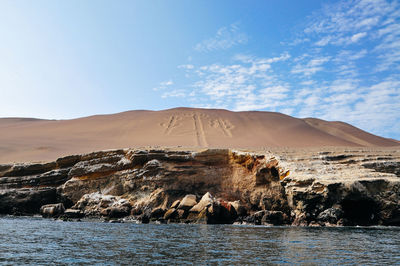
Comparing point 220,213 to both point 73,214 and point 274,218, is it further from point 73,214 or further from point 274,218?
point 73,214

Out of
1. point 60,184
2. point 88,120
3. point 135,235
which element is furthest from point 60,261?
point 88,120

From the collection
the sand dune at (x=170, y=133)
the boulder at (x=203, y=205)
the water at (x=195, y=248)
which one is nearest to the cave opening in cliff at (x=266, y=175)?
the boulder at (x=203, y=205)

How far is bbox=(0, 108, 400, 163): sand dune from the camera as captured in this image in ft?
170

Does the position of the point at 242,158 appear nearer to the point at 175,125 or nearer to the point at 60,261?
the point at 60,261

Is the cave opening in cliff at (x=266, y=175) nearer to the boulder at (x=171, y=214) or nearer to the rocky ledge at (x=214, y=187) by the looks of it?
the rocky ledge at (x=214, y=187)

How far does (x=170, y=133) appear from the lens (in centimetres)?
6084

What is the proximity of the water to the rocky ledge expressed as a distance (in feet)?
14.3

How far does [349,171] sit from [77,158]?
23.5 meters

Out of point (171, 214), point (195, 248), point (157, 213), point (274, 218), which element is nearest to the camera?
point (195, 248)

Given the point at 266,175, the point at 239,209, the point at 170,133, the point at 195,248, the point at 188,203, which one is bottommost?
the point at 239,209

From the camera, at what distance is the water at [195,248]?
35.2ft

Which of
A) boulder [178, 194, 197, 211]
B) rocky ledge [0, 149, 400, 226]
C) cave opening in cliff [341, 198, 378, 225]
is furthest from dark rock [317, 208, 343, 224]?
boulder [178, 194, 197, 211]

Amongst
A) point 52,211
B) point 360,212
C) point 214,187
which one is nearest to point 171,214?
point 214,187

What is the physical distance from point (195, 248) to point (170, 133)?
4827 cm
